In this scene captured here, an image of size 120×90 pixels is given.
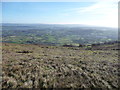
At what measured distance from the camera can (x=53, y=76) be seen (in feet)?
24.1

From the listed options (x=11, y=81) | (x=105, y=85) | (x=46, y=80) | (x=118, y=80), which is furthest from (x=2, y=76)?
(x=118, y=80)

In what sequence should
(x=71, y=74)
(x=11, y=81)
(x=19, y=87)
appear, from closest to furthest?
(x=19, y=87) → (x=11, y=81) → (x=71, y=74)

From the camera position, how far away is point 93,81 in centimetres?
693

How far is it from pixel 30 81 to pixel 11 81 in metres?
1.20

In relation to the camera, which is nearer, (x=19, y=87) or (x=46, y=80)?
(x=19, y=87)

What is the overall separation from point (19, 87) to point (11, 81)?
828mm

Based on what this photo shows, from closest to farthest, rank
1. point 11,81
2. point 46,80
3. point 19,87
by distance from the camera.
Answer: point 19,87, point 11,81, point 46,80

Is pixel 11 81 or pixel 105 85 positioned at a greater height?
pixel 11 81

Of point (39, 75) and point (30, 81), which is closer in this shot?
point (30, 81)

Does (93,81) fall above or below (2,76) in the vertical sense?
below

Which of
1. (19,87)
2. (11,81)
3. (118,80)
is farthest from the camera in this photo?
(118,80)

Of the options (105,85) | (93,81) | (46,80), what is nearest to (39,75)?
(46,80)

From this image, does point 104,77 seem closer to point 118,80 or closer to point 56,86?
point 118,80

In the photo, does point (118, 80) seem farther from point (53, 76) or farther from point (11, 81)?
point (11, 81)
